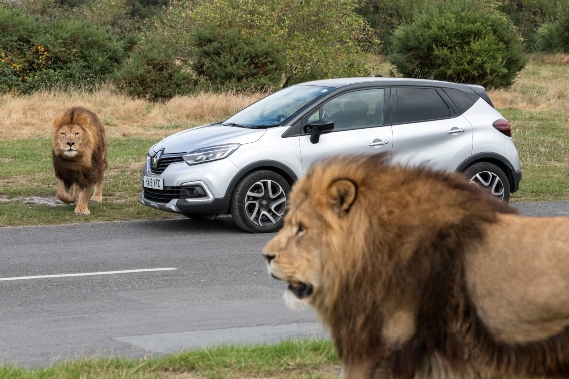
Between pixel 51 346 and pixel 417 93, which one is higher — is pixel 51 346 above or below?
below

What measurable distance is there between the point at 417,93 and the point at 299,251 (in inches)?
340

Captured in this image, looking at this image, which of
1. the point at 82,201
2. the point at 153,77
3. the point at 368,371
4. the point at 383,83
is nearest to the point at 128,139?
the point at 82,201

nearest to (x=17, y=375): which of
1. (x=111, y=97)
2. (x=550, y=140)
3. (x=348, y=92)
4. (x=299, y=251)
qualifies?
(x=299, y=251)

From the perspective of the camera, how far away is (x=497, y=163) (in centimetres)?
1235

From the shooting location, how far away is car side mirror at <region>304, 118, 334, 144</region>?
36.7ft

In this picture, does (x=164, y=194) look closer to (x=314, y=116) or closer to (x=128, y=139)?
(x=314, y=116)

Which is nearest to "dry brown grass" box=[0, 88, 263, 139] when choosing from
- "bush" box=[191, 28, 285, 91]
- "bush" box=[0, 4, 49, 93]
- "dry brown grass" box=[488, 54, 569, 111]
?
"bush" box=[191, 28, 285, 91]

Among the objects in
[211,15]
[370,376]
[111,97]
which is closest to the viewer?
[370,376]

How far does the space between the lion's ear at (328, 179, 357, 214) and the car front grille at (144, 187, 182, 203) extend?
289 inches

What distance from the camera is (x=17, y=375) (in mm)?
5207

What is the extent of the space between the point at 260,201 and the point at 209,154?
844mm

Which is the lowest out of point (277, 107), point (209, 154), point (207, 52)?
point (209, 154)

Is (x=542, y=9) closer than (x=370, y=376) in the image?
No

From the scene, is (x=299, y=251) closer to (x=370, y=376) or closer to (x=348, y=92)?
(x=370, y=376)
